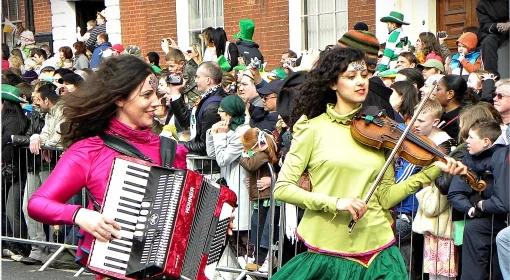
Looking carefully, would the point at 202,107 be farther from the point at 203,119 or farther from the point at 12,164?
the point at 12,164

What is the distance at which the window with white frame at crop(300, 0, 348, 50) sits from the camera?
57.7 feet

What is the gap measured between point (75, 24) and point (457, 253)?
17.4 meters

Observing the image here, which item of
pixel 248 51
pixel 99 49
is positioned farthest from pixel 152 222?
pixel 99 49

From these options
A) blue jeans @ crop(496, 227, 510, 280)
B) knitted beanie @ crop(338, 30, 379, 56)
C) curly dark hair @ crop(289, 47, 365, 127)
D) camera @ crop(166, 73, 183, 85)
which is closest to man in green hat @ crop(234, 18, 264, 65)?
camera @ crop(166, 73, 183, 85)

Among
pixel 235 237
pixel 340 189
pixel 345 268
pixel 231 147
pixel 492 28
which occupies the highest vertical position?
pixel 492 28

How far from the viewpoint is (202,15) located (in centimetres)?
2045

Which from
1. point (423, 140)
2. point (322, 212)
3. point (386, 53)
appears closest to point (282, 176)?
point (322, 212)

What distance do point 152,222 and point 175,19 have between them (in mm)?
16049

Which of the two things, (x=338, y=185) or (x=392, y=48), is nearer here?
(x=338, y=185)

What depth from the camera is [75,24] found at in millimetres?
24438

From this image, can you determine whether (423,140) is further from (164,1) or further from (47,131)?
(164,1)

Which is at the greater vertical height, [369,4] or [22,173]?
[369,4]

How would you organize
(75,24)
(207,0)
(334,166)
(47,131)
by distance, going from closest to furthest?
(334,166)
(47,131)
(207,0)
(75,24)

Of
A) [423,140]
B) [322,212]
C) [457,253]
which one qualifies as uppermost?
[423,140]
